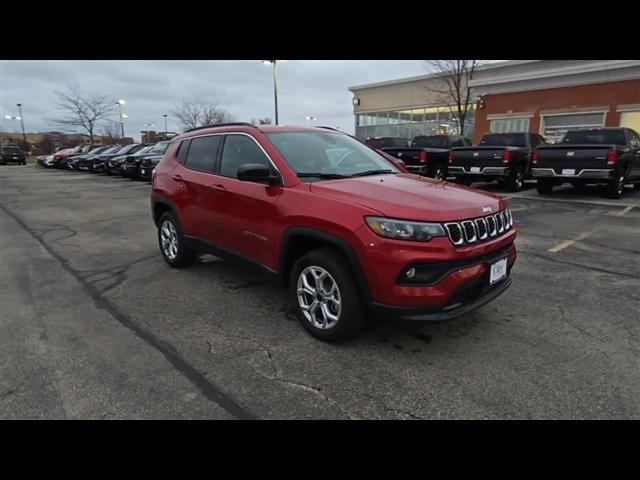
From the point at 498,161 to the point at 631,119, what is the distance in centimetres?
1219

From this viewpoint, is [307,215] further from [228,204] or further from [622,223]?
[622,223]

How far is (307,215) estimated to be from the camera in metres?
3.28

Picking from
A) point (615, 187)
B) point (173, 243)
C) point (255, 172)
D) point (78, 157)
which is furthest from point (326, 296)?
point (78, 157)

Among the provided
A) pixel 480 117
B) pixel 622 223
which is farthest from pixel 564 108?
pixel 622 223

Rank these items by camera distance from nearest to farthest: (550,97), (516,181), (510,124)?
(516,181)
(550,97)
(510,124)

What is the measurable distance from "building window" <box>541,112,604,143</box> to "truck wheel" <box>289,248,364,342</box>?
20.4 m

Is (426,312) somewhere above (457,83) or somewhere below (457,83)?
below

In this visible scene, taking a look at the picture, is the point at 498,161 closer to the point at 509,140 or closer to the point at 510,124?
the point at 509,140

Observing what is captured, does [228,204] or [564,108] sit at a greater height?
[564,108]

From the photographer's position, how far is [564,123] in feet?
69.3

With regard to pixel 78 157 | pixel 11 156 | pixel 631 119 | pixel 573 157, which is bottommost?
pixel 573 157

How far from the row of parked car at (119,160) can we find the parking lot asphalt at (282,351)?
1106 centimetres
